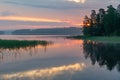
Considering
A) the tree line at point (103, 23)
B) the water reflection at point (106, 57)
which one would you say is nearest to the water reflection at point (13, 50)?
the water reflection at point (106, 57)

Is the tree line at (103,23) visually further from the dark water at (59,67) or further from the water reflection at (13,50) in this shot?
the dark water at (59,67)

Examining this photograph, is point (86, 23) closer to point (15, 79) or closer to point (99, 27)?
point (99, 27)

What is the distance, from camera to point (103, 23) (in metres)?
102

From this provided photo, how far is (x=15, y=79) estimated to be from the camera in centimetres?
1867

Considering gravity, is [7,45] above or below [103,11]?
below

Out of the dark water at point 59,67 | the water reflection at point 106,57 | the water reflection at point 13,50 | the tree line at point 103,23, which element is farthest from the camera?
the tree line at point 103,23

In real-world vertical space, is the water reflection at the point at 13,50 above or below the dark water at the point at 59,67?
Result: below

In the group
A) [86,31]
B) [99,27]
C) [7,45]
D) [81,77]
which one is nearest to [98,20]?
[99,27]

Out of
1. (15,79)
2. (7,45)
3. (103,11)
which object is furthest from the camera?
(103,11)

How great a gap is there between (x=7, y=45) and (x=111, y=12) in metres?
50.6

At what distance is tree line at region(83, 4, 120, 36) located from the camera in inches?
3723

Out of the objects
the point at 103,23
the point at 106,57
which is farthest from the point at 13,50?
the point at 103,23

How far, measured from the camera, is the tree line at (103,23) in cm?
9456

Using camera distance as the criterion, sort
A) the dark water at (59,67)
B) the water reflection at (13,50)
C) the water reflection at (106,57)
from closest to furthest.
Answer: the dark water at (59,67), the water reflection at (106,57), the water reflection at (13,50)
